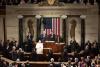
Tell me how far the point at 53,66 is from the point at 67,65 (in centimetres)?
127

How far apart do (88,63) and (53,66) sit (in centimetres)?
285

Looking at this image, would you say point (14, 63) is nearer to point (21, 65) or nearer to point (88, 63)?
point (21, 65)

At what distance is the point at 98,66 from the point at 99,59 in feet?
7.17

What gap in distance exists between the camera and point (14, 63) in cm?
4962

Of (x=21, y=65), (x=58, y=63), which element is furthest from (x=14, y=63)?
(x=58, y=63)

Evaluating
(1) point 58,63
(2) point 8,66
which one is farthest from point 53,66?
(2) point 8,66

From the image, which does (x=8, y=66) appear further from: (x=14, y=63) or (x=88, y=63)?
(x=88, y=63)

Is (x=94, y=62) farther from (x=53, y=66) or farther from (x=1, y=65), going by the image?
(x=1, y=65)

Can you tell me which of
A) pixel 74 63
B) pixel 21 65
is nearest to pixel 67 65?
pixel 74 63

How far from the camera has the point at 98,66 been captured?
155 feet

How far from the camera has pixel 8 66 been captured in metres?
49.0

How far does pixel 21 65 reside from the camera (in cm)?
4962

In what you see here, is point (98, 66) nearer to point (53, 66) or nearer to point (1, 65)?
point (53, 66)

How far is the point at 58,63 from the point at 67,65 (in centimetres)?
121
